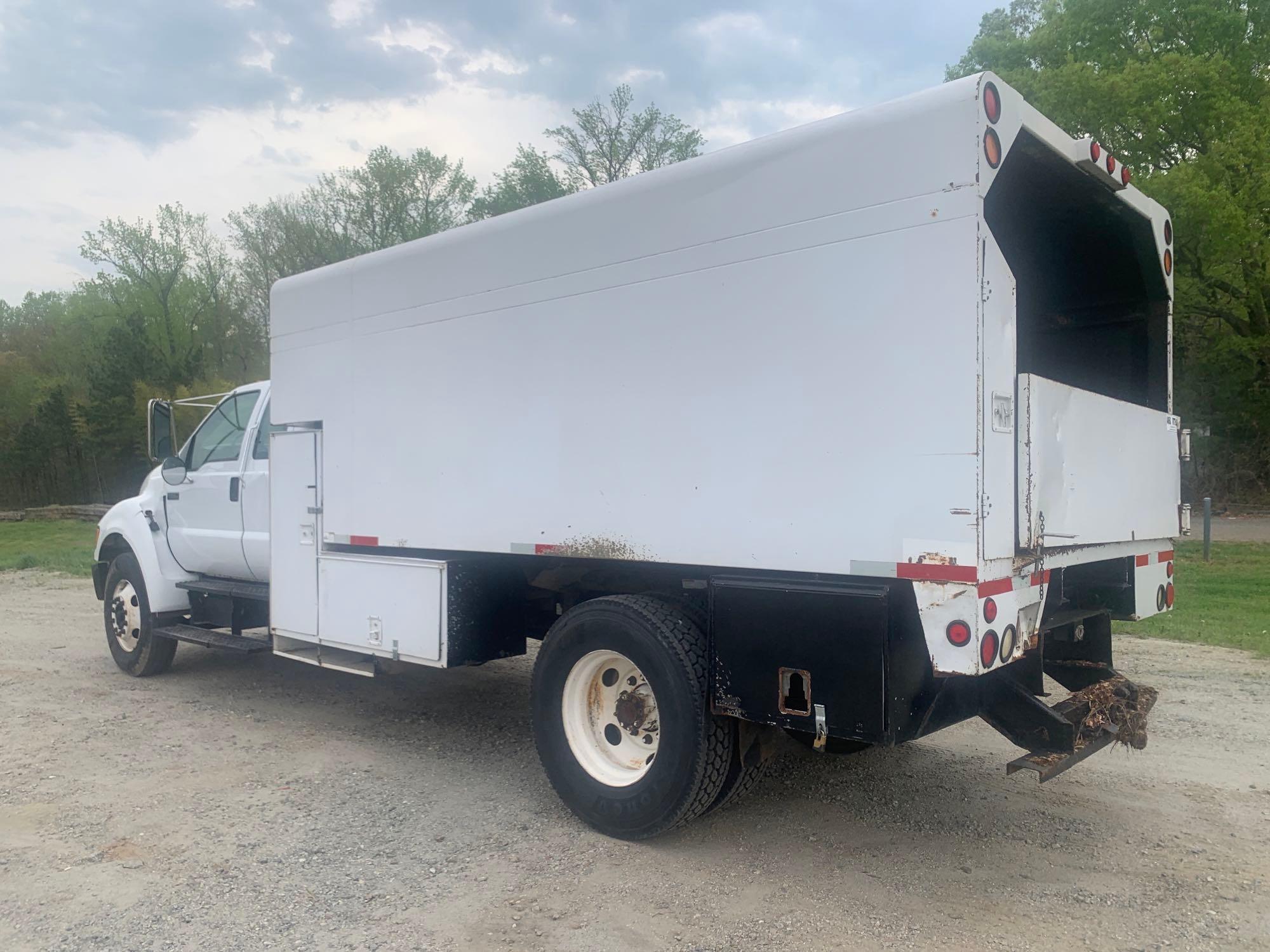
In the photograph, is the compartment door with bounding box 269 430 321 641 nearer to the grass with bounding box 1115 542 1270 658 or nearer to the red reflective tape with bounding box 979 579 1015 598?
the red reflective tape with bounding box 979 579 1015 598

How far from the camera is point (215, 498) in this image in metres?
7.17

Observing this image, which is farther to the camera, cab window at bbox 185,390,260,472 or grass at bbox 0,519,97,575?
grass at bbox 0,519,97,575

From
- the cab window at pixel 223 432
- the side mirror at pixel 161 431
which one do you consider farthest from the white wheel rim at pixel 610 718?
the side mirror at pixel 161 431

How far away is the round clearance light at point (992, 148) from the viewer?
3367mm

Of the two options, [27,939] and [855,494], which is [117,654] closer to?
[27,939]

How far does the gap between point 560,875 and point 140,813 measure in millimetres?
2221

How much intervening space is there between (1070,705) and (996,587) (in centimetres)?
106

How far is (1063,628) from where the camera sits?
4711mm

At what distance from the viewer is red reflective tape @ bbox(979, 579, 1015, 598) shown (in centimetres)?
329

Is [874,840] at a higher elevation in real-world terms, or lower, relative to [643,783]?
A: lower

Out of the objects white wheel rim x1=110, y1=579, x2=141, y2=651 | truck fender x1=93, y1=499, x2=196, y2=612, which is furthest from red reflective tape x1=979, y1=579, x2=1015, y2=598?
white wheel rim x1=110, y1=579, x2=141, y2=651

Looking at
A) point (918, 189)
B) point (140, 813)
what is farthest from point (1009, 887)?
point (140, 813)

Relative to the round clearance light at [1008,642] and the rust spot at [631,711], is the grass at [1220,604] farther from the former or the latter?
the rust spot at [631,711]

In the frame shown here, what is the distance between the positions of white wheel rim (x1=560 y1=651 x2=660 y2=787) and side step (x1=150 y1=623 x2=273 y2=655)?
9.24 ft
